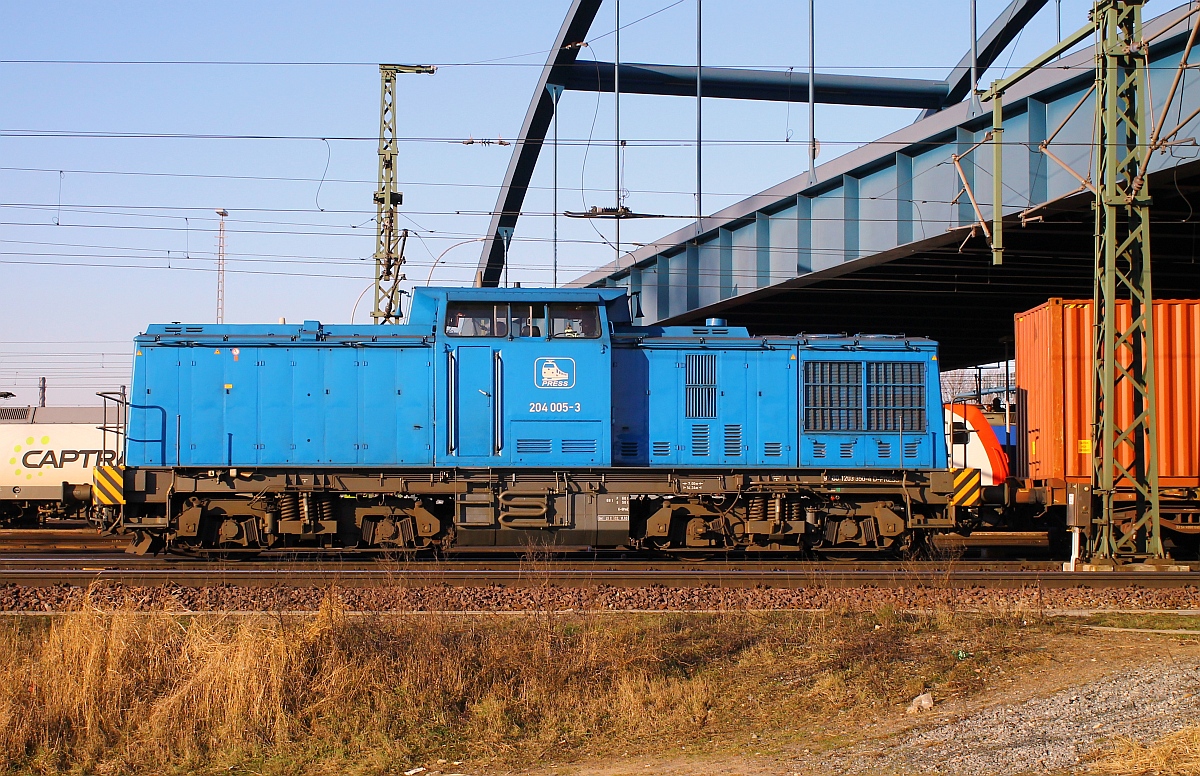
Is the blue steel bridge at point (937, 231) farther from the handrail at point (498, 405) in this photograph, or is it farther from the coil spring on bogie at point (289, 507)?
the coil spring on bogie at point (289, 507)

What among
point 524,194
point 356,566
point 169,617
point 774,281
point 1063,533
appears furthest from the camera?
point 524,194

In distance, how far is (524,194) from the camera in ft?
124

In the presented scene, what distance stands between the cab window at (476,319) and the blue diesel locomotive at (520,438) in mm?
31

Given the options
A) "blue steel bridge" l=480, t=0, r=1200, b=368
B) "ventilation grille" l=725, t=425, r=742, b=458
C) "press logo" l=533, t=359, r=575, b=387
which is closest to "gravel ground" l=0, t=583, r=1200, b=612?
"ventilation grille" l=725, t=425, r=742, b=458

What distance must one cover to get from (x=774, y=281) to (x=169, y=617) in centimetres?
1670

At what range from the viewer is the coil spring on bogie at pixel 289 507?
15.1 meters

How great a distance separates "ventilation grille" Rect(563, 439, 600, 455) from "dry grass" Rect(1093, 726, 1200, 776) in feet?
31.6

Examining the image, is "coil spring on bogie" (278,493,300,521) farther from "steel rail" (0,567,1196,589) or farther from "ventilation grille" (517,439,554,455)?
"ventilation grille" (517,439,554,455)

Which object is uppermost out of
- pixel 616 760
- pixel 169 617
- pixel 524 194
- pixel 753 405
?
pixel 524 194

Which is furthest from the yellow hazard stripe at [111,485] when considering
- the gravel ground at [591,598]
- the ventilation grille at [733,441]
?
the ventilation grille at [733,441]

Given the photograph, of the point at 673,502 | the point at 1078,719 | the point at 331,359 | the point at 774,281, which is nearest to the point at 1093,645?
the point at 1078,719

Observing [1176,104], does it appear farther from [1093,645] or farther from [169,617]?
[169,617]

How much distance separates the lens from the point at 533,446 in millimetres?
15078

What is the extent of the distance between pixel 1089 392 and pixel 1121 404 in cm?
54
